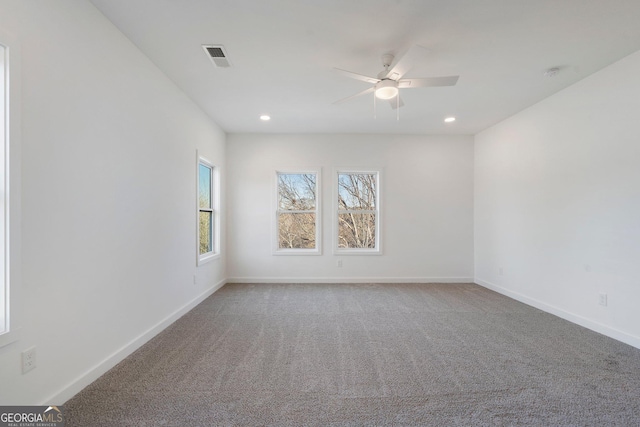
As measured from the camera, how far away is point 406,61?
2.31 m

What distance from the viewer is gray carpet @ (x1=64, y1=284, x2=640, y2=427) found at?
69.1 inches

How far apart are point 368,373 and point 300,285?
2877 millimetres

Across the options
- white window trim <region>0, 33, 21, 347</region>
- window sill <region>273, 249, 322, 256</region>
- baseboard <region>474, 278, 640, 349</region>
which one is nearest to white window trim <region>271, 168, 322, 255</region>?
window sill <region>273, 249, 322, 256</region>

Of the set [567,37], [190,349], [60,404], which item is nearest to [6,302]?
[60,404]

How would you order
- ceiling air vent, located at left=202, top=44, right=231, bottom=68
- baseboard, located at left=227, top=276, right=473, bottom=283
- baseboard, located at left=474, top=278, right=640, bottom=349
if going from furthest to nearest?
1. baseboard, located at left=227, top=276, right=473, bottom=283
2. baseboard, located at left=474, top=278, right=640, bottom=349
3. ceiling air vent, located at left=202, top=44, right=231, bottom=68

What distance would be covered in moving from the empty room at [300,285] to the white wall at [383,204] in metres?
0.39

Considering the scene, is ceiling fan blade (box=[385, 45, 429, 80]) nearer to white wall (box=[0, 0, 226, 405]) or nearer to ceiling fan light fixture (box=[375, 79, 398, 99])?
ceiling fan light fixture (box=[375, 79, 398, 99])

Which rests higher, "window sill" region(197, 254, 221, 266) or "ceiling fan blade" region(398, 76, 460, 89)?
"ceiling fan blade" region(398, 76, 460, 89)

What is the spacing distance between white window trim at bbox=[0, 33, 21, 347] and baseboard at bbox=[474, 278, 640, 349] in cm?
461

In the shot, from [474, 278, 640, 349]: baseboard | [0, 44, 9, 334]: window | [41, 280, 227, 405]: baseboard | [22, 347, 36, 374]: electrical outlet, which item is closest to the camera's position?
[0, 44, 9, 334]: window

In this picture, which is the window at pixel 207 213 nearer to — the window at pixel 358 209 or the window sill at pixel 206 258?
the window sill at pixel 206 258

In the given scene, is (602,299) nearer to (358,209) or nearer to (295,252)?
(358,209)

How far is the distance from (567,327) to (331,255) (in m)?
3.26

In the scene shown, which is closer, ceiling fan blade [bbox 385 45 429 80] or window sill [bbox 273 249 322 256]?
ceiling fan blade [bbox 385 45 429 80]
